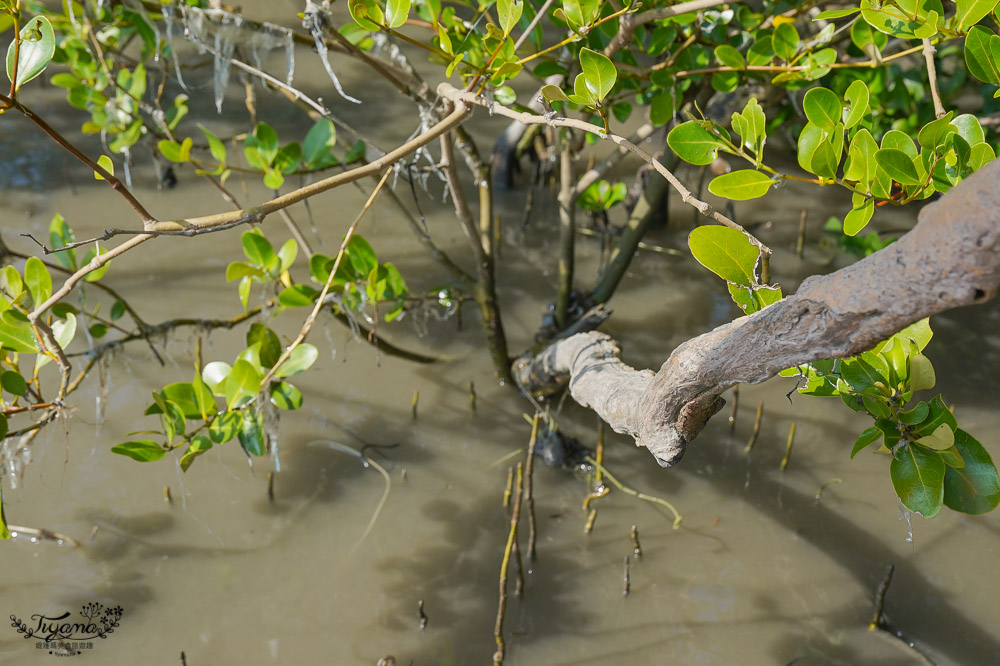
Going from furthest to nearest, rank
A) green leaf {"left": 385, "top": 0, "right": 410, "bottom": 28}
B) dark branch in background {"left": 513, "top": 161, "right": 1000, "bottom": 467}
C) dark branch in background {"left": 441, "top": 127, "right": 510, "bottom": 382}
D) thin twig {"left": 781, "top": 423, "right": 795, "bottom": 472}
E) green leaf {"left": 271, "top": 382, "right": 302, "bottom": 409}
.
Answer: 1. thin twig {"left": 781, "top": 423, "right": 795, "bottom": 472}
2. dark branch in background {"left": 441, "top": 127, "right": 510, "bottom": 382}
3. green leaf {"left": 271, "top": 382, "right": 302, "bottom": 409}
4. green leaf {"left": 385, "top": 0, "right": 410, "bottom": 28}
5. dark branch in background {"left": 513, "top": 161, "right": 1000, "bottom": 467}

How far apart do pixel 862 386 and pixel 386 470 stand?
136cm

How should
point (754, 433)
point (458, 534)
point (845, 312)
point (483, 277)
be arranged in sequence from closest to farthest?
point (845, 312) < point (458, 534) < point (483, 277) < point (754, 433)

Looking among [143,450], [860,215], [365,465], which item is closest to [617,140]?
[860,215]

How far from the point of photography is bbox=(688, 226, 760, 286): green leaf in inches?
36.7

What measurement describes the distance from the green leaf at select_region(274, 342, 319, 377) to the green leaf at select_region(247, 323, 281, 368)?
65 millimetres

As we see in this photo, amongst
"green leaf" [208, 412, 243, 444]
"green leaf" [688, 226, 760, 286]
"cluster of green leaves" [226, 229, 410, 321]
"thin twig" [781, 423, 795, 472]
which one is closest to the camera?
"green leaf" [688, 226, 760, 286]

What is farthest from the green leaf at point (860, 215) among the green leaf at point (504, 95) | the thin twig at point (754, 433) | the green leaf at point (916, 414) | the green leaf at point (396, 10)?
the thin twig at point (754, 433)

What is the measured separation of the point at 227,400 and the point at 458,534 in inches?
29.7

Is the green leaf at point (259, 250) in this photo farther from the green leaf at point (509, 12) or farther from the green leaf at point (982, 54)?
the green leaf at point (982, 54)

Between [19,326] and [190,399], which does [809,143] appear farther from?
[19,326]

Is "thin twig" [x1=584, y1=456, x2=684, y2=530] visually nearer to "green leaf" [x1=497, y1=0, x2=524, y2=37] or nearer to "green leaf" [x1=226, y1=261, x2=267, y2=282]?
"green leaf" [x1=226, y1=261, x2=267, y2=282]

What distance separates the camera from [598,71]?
1.07 meters

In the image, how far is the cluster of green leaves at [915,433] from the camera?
38.4 inches

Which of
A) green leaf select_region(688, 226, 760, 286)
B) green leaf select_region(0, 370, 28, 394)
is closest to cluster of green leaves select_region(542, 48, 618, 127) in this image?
green leaf select_region(688, 226, 760, 286)
